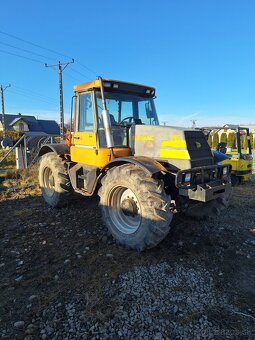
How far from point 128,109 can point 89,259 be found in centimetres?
291

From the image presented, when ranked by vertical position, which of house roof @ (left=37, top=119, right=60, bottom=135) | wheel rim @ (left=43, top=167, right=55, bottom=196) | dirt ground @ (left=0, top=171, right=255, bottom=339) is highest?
house roof @ (left=37, top=119, right=60, bottom=135)

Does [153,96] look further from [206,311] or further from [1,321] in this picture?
[1,321]

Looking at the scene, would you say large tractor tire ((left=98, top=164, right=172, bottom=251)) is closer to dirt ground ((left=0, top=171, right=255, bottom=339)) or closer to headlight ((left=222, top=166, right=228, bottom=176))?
dirt ground ((left=0, top=171, right=255, bottom=339))

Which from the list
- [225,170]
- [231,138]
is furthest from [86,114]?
[231,138]

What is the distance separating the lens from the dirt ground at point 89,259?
10.5 ft

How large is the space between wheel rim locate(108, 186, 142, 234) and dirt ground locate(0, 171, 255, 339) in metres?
0.35

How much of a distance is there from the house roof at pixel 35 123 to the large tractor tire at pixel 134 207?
54673mm

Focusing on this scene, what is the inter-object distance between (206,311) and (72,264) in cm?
194

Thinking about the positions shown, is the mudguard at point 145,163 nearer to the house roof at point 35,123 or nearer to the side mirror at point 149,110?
the side mirror at point 149,110

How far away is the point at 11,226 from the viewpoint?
596 centimetres

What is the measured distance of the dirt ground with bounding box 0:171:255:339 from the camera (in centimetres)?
320

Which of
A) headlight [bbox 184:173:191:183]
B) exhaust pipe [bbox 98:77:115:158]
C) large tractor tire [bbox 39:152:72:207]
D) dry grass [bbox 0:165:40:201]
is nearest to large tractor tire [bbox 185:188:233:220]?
headlight [bbox 184:173:191:183]

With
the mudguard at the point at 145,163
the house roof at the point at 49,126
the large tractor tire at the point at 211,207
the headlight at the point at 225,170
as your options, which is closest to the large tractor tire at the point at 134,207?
the mudguard at the point at 145,163

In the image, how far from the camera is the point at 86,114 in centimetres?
579
